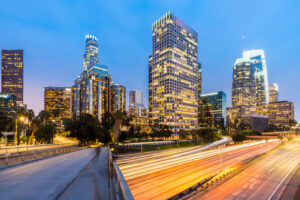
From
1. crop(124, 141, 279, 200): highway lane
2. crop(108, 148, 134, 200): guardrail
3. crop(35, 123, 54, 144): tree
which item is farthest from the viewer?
crop(35, 123, 54, 144): tree

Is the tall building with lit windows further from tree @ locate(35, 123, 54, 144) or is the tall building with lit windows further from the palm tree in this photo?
tree @ locate(35, 123, 54, 144)

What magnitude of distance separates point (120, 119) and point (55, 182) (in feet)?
164

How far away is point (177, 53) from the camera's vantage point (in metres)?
193

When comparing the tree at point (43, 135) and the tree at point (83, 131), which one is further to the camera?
the tree at point (43, 135)

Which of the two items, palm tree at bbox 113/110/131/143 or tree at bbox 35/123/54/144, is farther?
tree at bbox 35/123/54/144

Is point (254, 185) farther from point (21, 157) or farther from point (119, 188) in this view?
point (21, 157)

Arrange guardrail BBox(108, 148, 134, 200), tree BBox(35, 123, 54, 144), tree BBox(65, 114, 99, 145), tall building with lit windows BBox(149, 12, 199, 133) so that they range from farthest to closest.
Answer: tall building with lit windows BBox(149, 12, 199, 133) → tree BBox(35, 123, 54, 144) → tree BBox(65, 114, 99, 145) → guardrail BBox(108, 148, 134, 200)

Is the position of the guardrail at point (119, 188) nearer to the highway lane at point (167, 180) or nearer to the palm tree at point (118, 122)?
the highway lane at point (167, 180)

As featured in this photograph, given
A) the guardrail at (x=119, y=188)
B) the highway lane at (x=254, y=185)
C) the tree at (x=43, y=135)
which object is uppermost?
the guardrail at (x=119, y=188)

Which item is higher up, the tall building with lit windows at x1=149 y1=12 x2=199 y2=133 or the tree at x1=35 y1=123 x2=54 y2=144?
the tall building with lit windows at x1=149 y1=12 x2=199 y2=133

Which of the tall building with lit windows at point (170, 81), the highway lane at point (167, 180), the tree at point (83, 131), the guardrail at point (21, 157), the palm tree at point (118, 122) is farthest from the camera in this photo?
the tall building with lit windows at point (170, 81)

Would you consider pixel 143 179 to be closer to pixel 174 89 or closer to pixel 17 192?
pixel 17 192

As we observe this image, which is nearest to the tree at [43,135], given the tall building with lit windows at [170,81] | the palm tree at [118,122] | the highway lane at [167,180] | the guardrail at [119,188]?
the palm tree at [118,122]

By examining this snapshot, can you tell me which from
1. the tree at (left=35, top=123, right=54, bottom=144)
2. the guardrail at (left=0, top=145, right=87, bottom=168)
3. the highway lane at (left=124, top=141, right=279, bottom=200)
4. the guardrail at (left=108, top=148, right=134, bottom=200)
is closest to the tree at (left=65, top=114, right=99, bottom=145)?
the tree at (left=35, top=123, right=54, bottom=144)
